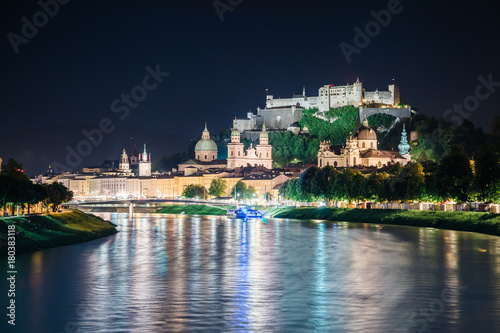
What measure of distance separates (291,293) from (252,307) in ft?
10.4

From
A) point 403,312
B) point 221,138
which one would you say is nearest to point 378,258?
point 403,312

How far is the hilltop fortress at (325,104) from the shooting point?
13850cm

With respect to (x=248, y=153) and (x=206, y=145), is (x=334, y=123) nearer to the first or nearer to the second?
(x=248, y=153)

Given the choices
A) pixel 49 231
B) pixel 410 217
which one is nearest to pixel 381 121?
pixel 410 217

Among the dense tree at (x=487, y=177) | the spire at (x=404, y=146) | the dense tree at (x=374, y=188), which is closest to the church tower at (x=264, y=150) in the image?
the spire at (x=404, y=146)

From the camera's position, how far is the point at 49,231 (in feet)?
157

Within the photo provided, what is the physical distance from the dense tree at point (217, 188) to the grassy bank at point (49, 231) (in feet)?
223

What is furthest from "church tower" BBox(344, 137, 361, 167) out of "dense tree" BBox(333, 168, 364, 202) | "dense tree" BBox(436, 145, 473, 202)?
"dense tree" BBox(436, 145, 473, 202)

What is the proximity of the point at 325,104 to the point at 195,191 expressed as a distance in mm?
29469

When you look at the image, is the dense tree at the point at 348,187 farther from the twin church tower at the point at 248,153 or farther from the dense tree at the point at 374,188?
the twin church tower at the point at 248,153

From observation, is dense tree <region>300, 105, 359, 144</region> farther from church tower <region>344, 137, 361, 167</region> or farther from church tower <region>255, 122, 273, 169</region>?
church tower <region>344, 137, 361, 167</region>

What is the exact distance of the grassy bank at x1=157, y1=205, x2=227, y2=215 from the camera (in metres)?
108

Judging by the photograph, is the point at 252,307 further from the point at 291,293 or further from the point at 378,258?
the point at 378,258

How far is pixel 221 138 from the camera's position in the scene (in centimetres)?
17200
